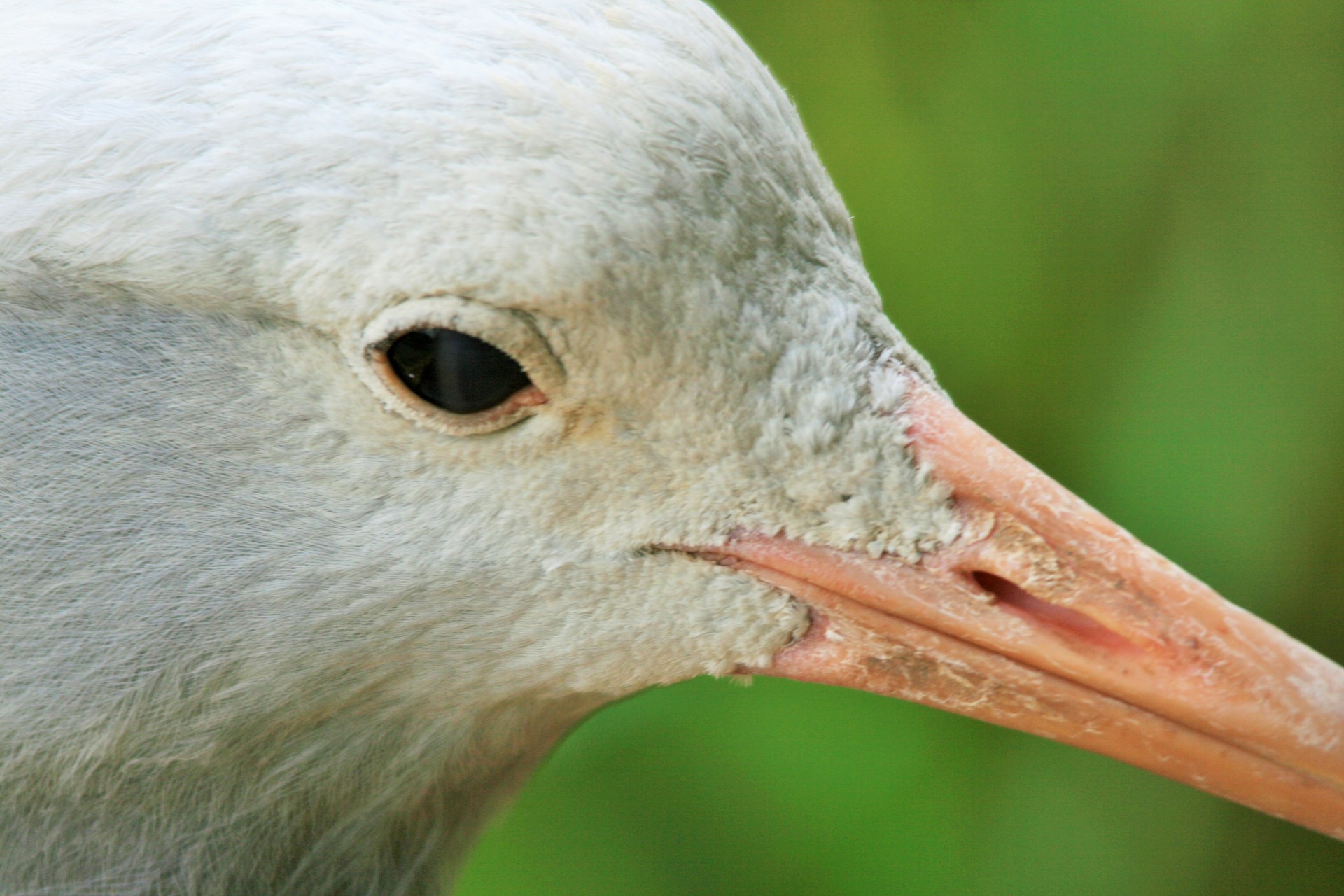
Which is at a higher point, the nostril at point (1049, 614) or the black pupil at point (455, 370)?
the black pupil at point (455, 370)

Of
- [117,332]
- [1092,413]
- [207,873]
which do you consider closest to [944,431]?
[117,332]

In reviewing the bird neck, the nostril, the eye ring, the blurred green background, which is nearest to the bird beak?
the nostril

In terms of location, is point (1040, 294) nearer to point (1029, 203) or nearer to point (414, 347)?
point (1029, 203)

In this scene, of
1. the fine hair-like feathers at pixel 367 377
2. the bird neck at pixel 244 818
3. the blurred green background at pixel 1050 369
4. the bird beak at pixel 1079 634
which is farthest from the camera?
the blurred green background at pixel 1050 369

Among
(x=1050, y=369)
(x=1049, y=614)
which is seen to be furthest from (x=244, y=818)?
(x=1050, y=369)

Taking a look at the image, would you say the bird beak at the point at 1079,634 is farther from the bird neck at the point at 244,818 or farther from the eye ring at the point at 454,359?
the bird neck at the point at 244,818

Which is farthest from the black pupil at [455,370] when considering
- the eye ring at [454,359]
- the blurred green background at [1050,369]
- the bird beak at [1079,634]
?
the blurred green background at [1050,369]

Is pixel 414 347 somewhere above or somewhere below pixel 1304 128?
below

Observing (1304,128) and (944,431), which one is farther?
(1304,128)

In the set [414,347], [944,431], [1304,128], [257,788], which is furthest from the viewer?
[1304,128]
